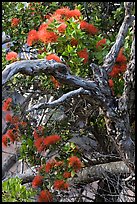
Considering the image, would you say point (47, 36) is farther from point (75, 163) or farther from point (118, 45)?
point (75, 163)

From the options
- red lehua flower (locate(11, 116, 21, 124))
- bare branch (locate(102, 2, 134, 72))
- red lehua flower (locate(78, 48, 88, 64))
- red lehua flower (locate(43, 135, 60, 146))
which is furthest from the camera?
red lehua flower (locate(11, 116, 21, 124))

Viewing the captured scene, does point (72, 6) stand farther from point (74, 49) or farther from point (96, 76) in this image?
point (96, 76)

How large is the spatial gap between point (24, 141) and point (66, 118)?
345 mm

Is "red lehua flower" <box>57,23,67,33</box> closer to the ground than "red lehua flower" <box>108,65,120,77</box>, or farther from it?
farther from it

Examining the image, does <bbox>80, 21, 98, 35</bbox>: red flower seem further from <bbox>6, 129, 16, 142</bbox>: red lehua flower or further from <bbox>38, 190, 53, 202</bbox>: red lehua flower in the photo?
<bbox>38, 190, 53, 202</bbox>: red lehua flower

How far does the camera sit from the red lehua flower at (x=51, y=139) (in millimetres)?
2701

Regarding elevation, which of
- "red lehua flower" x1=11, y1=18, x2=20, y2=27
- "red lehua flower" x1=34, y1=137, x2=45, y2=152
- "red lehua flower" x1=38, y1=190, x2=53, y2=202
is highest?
"red lehua flower" x1=11, y1=18, x2=20, y2=27

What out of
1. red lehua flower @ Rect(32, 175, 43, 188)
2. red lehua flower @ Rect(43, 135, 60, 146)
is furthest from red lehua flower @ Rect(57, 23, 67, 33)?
red lehua flower @ Rect(32, 175, 43, 188)

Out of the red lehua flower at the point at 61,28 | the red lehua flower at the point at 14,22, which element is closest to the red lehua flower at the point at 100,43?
the red lehua flower at the point at 61,28

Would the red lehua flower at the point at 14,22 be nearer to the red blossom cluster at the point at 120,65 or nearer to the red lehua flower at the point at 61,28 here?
the red lehua flower at the point at 61,28

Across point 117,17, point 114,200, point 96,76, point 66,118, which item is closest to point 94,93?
point 96,76

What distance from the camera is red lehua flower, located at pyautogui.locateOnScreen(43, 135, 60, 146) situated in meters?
2.70

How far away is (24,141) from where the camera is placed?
113 inches

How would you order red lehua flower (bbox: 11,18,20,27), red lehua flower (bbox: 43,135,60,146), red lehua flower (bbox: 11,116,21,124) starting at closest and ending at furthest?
red lehua flower (bbox: 43,135,60,146) < red lehua flower (bbox: 11,116,21,124) < red lehua flower (bbox: 11,18,20,27)
